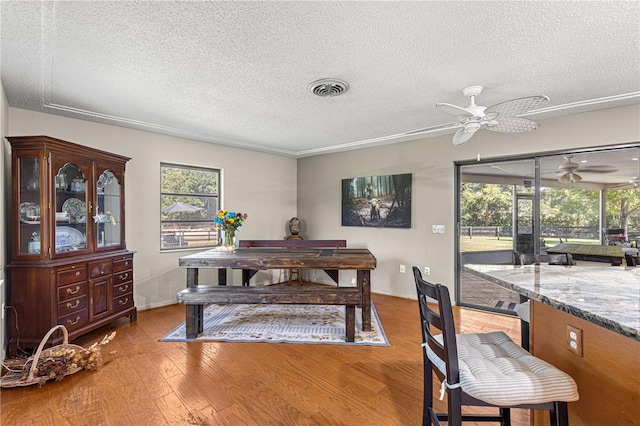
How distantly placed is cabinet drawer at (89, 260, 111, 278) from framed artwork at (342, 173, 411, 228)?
343cm

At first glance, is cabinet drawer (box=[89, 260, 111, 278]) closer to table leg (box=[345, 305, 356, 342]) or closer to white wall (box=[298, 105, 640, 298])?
table leg (box=[345, 305, 356, 342])

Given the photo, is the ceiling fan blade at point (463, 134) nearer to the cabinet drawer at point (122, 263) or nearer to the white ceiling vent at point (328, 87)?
the white ceiling vent at point (328, 87)

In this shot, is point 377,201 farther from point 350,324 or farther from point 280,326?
point 280,326

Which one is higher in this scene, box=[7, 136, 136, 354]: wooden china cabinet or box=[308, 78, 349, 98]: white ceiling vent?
box=[308, 78, 349, 98]: white ceiling vent

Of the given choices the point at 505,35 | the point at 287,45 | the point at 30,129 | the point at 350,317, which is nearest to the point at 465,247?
the point at 350,317

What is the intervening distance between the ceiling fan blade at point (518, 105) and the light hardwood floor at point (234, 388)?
2.07 metres

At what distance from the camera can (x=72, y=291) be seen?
279 centimetres

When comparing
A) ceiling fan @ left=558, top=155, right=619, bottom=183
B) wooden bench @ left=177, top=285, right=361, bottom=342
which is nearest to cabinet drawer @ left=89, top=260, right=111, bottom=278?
wooden bench @ left=177, top=285, right=361, bottom=342

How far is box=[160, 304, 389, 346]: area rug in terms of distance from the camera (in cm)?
301

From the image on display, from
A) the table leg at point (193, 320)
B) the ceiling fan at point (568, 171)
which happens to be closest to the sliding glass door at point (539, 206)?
the ceiling fan at point (568, 171)

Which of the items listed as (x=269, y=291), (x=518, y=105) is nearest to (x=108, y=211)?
(x=269, y=291)

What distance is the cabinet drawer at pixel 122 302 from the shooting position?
327 centimetres

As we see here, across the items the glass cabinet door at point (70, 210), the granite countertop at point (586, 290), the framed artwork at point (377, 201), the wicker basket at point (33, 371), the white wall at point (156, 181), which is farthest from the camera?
the framed artwork at point (377, 201)

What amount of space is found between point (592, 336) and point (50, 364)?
336 centimetres
